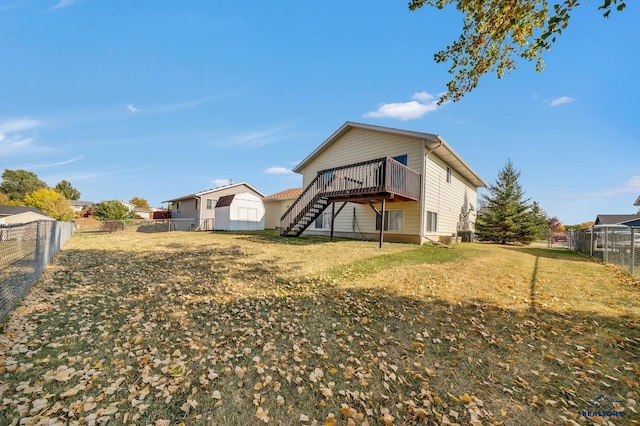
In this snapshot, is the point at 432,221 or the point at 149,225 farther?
the point at 149,225

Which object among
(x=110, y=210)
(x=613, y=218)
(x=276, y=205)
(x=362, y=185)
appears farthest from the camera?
(x=110, y=210)

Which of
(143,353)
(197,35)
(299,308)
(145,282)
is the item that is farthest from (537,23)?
(197,35)

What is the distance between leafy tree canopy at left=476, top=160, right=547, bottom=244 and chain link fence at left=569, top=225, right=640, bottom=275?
7049 millimetres

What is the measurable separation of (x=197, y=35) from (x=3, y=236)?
10927 mm

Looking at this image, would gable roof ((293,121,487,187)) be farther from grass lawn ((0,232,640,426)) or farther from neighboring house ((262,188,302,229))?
grass lawn ((0,232,640,426))

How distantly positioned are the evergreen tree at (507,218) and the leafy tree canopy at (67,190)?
9235 centimetres

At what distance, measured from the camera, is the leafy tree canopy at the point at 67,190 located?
228 ft

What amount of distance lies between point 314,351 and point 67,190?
312 feet

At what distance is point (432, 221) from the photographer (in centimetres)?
1590

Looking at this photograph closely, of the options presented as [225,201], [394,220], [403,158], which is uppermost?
[403,158]

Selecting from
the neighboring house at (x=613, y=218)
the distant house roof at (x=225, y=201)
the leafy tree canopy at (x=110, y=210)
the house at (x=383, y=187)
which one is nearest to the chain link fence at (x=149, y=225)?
the distant house roof at (x=225, y=201)

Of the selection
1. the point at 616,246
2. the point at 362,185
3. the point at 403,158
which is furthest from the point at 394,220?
the point at 616,246

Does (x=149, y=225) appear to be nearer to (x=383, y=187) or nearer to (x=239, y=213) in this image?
(x=239, y=213)

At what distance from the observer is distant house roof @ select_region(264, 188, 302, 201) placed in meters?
26.6
